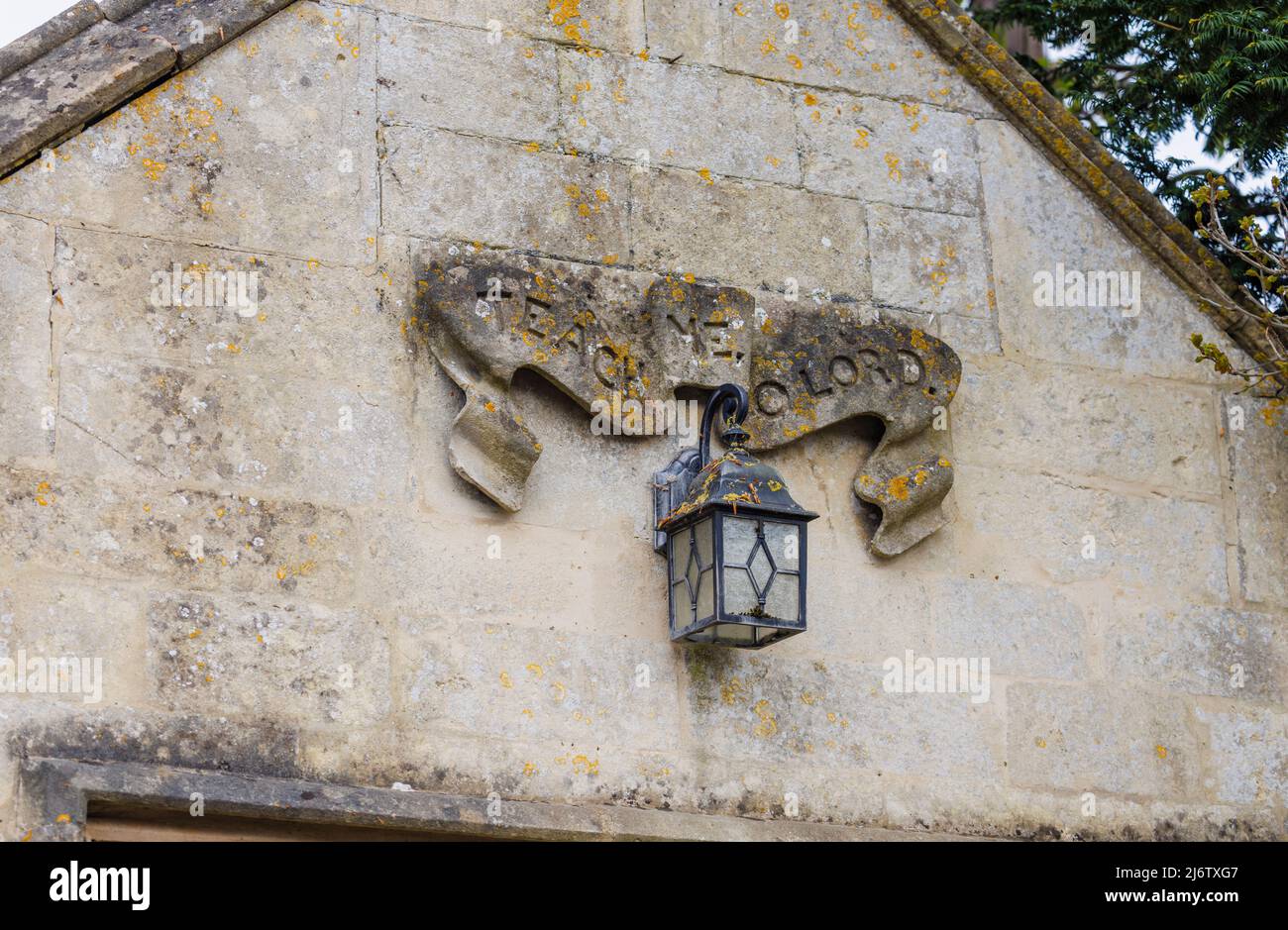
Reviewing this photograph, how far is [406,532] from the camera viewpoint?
206 inches

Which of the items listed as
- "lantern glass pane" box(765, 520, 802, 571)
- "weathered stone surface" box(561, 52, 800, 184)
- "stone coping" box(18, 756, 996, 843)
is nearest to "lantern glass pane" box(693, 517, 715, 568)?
"lantern glass pane" box(765, 520, 802, 571)

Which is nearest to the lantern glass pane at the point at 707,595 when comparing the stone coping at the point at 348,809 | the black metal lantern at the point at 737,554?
the black metal lantern at the point at 737,554

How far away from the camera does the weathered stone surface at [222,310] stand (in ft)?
16.8

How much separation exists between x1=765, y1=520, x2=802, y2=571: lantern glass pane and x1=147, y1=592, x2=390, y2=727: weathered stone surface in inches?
36.2

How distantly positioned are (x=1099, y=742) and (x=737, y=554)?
1.21m

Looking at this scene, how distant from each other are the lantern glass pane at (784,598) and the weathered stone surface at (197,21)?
1906 millimetres

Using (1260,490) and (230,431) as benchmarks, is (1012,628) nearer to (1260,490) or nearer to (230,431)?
(1260,490)

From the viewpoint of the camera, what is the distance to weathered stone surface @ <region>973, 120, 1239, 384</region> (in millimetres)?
6062

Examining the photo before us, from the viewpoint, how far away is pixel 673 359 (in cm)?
553

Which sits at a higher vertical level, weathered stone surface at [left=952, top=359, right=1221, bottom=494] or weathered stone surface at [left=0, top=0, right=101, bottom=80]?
weathered stone surface at [left=0, top=0, right=101, bottom=80]

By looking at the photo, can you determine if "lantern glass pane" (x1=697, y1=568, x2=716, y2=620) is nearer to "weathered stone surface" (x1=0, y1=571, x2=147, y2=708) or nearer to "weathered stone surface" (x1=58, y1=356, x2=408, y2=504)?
"weathered stone surface" (x1=58, y1=356, x2=408, y2=504)

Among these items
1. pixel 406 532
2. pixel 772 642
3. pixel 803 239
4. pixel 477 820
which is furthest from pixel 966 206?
pixel 477 820

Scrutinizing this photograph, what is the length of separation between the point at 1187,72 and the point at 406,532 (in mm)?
2909

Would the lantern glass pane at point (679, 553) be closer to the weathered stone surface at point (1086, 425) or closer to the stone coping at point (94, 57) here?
the weathered stone surface at point (1086, 425)
